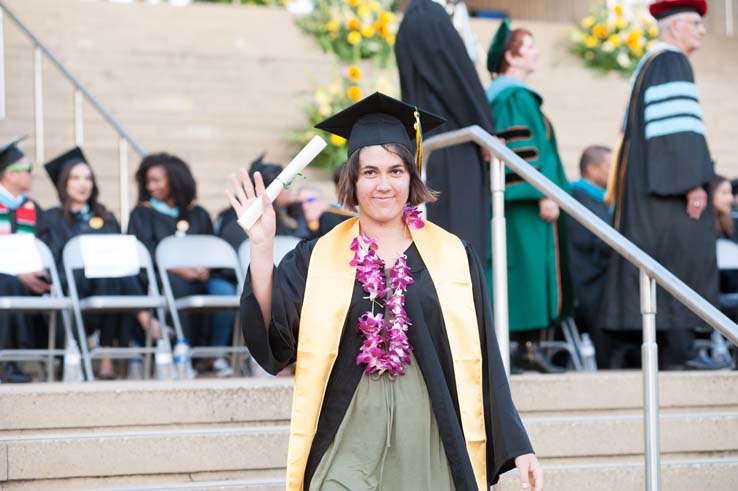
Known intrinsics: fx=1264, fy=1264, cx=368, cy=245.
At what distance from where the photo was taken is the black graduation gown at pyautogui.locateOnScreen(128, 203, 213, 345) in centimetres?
770

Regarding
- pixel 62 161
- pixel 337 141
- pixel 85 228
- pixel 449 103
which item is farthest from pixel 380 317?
pixel 337 141

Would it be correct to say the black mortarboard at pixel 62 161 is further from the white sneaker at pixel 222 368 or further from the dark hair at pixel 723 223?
the dark hair at pixel 723 223

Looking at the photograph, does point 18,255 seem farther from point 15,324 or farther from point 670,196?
point 670,196

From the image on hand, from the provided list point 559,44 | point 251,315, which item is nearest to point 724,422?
point 251,315

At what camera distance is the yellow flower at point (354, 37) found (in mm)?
12383

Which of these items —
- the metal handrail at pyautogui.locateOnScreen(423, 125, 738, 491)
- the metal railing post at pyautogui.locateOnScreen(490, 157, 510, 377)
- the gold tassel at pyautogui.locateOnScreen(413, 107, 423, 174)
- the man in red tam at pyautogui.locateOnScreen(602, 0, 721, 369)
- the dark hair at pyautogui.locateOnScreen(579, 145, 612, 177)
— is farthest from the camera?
the dark hair at pyautogui.locateOnScreen(579, 145, 612, 177)

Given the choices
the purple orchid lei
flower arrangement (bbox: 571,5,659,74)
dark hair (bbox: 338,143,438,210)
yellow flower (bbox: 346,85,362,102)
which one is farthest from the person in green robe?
flower arrangement (bbox: 571,5,659,74)

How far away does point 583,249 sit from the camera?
8.20 metres

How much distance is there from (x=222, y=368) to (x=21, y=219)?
1.48 m

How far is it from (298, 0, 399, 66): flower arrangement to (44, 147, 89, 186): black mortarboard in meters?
4.90

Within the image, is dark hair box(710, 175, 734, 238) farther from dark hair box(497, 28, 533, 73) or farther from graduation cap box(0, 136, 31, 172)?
graduation cap box(0, 136, 31, 172)

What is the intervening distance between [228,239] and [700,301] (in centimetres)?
443

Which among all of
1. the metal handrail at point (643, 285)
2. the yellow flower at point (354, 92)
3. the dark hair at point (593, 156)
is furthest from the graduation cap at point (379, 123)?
the yellow flower at point (354, 92)

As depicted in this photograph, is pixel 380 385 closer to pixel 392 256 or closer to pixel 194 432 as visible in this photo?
pixel 392 256
